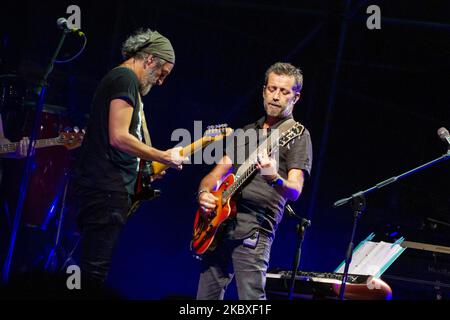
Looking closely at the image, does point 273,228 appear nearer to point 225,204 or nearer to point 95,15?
point 225,204

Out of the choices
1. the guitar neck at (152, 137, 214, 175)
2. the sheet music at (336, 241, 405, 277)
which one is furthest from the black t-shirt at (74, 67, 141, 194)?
the sheet music at (336, 241, 405, 277)

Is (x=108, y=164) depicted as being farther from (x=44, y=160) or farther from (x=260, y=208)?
(x=44, y=160)

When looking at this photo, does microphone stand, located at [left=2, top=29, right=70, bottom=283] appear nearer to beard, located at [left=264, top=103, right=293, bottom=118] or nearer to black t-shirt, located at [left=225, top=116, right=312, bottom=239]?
black t-shirt, located at [left=225, top=116, right=312, bottom=239]

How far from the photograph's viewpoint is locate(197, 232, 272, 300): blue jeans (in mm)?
3689

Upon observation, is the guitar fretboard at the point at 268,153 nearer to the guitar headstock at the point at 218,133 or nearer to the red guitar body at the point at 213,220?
the red guitar body at the point at 213,220

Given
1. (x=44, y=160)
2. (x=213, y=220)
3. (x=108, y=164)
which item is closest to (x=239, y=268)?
(x=213, y=220)

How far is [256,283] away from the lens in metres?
3.68

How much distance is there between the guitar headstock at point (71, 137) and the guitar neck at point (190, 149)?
2.33 m

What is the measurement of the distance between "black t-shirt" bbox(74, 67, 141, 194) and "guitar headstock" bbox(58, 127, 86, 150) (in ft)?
9.08

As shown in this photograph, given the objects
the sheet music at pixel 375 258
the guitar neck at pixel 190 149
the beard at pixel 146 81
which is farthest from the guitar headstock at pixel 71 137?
the sheet music at pixel 375 258

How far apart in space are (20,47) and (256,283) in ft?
15.5

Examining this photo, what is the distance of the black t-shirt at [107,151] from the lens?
362cm

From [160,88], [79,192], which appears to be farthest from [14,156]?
[79,192]

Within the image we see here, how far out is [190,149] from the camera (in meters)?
4.53
